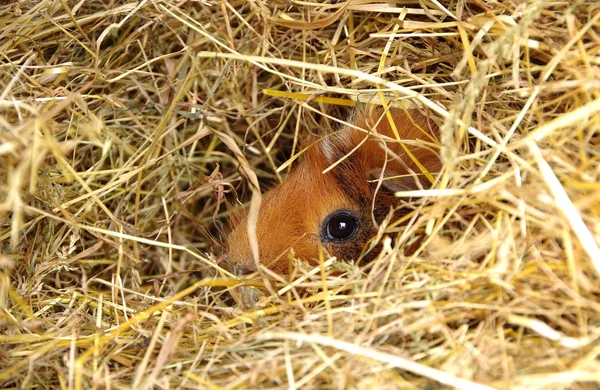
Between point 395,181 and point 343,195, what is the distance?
0.92 ft

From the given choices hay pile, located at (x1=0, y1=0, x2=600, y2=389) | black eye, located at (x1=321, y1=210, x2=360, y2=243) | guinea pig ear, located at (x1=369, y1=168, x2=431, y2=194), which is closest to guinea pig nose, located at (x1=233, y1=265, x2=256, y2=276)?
hay pile, located at (x1=0, y1=0, x2=600, y2=389)

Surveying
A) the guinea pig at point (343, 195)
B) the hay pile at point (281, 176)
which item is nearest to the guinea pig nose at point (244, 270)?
the guinea pig at point (343, 195)

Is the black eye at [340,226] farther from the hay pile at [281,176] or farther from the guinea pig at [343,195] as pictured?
Result: the hay pile at [281,176]

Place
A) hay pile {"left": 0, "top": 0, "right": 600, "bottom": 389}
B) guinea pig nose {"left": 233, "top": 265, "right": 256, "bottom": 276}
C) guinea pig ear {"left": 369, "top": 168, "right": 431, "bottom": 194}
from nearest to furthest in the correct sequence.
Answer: hay pile {"left": 0, "top": 0, "right": 600, "bottom": 389}, guinea pig ear {"left": 369, "top": 168, "right": 431, "bottom": 194}, guinea pig nose {"left": 233, "top": 265, "right": 256, "bottom": 276}

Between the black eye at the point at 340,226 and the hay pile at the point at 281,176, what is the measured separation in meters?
0.36

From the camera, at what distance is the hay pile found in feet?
5.29

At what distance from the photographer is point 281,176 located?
3000mm

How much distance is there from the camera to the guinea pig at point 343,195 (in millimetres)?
2357

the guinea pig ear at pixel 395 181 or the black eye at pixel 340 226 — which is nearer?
the guinea pig ear at pixel 395 181

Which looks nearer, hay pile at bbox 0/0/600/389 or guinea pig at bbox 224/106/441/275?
hay pile at bbox 0/0/600/389

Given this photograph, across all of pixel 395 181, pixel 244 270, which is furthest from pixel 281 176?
pixel 395 181

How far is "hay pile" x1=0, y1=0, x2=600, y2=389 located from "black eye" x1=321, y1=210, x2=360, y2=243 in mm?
362

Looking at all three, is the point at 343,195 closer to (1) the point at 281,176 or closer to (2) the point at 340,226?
(2) the point at 340,226

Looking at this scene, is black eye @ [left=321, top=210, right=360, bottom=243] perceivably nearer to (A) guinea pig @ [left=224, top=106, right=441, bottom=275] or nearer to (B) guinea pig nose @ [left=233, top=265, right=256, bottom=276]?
(A) guinea pig @ [left=224, top=106, right=441, bottom=275]
